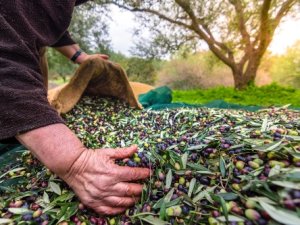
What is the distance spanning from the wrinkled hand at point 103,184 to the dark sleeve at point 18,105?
0.15 m

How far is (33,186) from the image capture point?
99 cm

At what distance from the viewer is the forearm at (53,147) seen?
79 cm

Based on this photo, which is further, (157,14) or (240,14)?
(157,14)

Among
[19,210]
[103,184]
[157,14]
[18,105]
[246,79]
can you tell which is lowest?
[19,210]

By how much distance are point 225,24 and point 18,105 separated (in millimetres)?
3012

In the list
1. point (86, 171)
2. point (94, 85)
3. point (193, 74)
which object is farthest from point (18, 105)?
point (193, 74)

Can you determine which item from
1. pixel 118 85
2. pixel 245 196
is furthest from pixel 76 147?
pixel 118 85

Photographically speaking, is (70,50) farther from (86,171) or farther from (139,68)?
(139,68)

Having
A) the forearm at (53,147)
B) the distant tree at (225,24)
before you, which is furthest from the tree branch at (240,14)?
the forearm at (53,147)

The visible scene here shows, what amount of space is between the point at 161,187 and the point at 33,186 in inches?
17.8

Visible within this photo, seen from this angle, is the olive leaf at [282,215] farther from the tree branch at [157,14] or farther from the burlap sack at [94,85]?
the tree branch at [157,14]

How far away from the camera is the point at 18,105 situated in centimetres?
81

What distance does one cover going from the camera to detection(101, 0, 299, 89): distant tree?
2.49 metres

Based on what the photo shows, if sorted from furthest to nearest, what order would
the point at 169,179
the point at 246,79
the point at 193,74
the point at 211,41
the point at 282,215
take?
1. the point at 193,74
2. the point at 246,79
3. the point at 211,41
4. the point at 169,179
5. the point at 282,215
